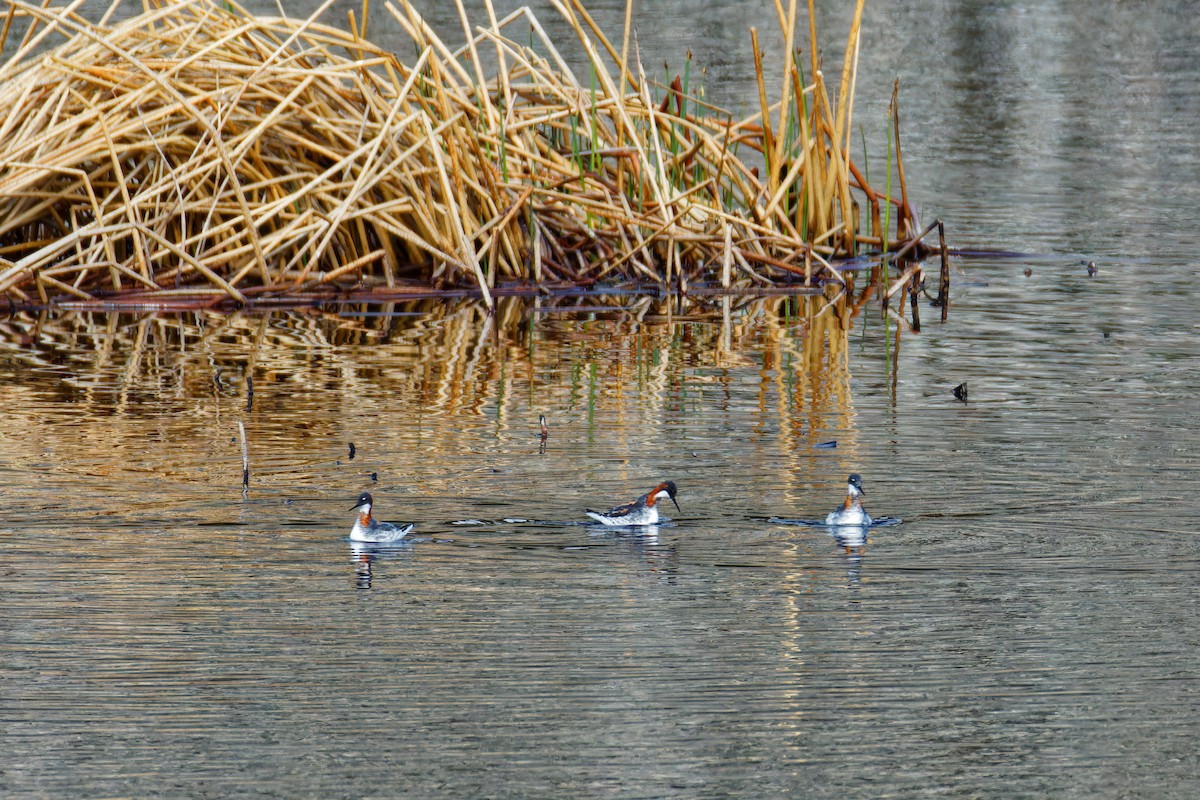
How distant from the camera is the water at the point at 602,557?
5.48 metres

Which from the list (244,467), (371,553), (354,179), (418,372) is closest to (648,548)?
(371,553)

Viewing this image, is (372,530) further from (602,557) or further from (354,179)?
(354,179)

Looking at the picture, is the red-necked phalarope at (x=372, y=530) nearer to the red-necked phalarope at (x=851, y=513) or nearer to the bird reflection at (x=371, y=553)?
the bird reflection at (x=371, y=553)

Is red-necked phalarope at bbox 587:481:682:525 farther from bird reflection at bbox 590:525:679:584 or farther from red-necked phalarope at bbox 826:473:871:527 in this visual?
red-necked phalarope at bbox 826:473:871:527

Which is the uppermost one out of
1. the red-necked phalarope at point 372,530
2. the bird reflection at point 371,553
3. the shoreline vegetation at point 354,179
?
the shoreline vegetation at point 354,179

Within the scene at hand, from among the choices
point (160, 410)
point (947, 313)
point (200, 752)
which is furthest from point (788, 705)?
point (947, 313)

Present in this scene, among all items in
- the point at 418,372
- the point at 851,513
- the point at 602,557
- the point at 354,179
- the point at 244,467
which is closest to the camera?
the point at 602,557

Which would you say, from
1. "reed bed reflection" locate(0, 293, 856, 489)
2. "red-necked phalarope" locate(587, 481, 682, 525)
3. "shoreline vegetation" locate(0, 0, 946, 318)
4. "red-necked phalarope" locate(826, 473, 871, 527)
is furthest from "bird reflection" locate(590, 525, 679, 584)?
"shoreline vegetation" locate(0, 0, 946, 318)

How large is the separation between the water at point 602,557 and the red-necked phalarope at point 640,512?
9cm

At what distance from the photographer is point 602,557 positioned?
741cm

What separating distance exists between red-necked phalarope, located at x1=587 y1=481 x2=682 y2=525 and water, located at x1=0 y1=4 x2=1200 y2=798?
9 centimetres

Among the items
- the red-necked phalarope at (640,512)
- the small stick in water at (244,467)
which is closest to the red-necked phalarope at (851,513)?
the red-necked phalarope at (640,512)

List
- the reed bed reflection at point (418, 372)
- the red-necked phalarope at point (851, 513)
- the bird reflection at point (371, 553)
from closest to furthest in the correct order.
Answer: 1. the bird reflection at point (371, 553)
2. the red-necked phalarope at point (851, 513)
3. the reed bed reflection at point (418, 372)

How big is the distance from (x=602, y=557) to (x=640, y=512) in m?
0.32
